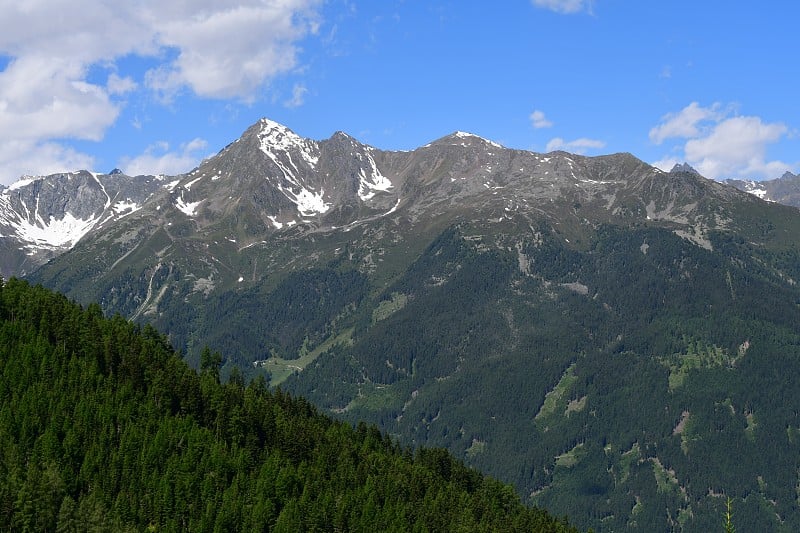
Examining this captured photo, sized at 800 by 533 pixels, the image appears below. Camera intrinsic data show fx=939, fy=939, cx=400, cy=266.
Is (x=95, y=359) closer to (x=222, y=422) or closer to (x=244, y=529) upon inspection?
(x=222, y=422)

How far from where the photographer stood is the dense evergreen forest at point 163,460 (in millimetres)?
148875

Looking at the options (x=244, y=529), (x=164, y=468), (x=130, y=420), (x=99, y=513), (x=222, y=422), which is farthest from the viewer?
(x=222, y=422)

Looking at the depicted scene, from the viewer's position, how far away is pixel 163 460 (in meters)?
162

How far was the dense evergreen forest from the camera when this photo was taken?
5861 inches

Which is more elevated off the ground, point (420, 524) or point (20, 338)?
point (20, 338)

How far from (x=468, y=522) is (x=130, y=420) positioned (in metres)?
65.1

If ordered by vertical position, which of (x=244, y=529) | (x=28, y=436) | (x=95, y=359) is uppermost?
(x=95, y=359)

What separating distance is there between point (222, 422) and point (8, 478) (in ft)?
157

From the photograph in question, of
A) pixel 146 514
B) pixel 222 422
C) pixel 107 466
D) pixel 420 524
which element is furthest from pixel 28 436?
pixel 420 524

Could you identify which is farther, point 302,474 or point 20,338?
point 20,338

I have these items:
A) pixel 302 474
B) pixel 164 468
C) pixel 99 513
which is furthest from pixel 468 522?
pixel 99 513

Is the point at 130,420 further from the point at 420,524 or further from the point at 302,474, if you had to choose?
the point at 420,524

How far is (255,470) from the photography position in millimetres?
171250

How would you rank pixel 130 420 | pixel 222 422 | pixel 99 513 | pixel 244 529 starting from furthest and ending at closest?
pixel 222 422 → pixel 130 420 → pixel 244 529 → pixel 99 513
